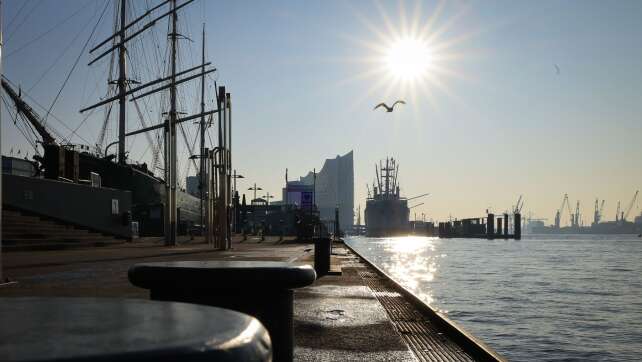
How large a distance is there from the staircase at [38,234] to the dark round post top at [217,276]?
23531mm

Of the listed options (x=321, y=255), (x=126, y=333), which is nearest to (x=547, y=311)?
(x=321, y=255)

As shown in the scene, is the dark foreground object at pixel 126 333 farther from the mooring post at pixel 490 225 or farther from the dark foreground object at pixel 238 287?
the mooring post at pixel 490 225

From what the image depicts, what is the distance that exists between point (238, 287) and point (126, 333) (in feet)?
5.93

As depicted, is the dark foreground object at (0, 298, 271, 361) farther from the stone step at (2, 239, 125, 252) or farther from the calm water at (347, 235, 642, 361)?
the stone step at (2, 239, 125, 252)

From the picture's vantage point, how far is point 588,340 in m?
18.0

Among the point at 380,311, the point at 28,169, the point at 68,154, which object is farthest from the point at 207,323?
the point at 28,169

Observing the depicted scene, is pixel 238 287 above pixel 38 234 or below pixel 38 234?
above

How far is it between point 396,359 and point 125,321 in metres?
4.36

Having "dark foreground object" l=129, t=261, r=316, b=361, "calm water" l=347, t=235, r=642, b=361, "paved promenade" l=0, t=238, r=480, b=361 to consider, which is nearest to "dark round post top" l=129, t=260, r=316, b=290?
"dark foreground object" l=129, t=261, r=316, b=361

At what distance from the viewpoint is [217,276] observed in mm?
3080

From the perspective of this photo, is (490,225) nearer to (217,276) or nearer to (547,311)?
(547,311)

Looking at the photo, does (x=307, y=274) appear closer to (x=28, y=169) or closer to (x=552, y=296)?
(x=552, y=296)

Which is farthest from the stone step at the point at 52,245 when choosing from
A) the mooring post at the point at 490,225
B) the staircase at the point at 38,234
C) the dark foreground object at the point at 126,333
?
the mooring post at the point at 490,225

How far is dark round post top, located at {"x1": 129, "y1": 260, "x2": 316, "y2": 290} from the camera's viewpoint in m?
3.09
